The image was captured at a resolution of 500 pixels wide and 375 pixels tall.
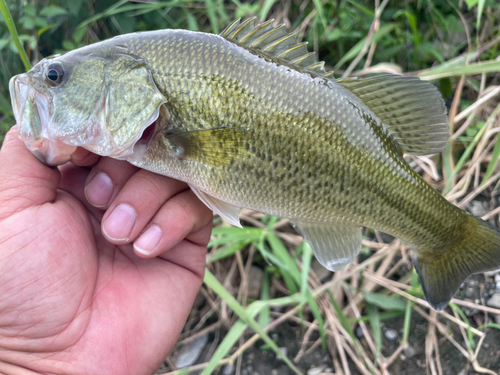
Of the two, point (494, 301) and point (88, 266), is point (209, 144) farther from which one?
point (494, 301)

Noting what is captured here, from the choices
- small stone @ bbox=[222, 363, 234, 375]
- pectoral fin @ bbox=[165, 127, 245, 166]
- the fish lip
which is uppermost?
the fish lip

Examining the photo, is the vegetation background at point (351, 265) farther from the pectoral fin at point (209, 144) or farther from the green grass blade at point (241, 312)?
the pectoral fin at point (209, 144)

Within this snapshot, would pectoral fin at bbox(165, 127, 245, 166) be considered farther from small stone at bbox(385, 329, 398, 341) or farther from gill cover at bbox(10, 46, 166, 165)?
small stone at bbox(385, 329, 398, 341)

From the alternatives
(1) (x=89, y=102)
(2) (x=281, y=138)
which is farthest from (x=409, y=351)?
(1) (x=89, y=102)

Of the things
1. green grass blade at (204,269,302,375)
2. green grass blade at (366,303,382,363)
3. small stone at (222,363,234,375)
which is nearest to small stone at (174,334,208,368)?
small stone at (222,363,234,375)

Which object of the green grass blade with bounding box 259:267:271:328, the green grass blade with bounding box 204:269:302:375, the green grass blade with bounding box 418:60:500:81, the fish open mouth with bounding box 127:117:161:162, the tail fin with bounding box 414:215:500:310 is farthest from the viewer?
the green grass blade with bounding box 259:267:271:328

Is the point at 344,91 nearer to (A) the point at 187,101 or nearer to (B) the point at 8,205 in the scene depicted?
(A) the point at 187,101

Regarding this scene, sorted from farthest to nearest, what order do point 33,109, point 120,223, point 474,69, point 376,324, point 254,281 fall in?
point 254,281, point 376,324, point 474,69, point 120,223, point 33,109
